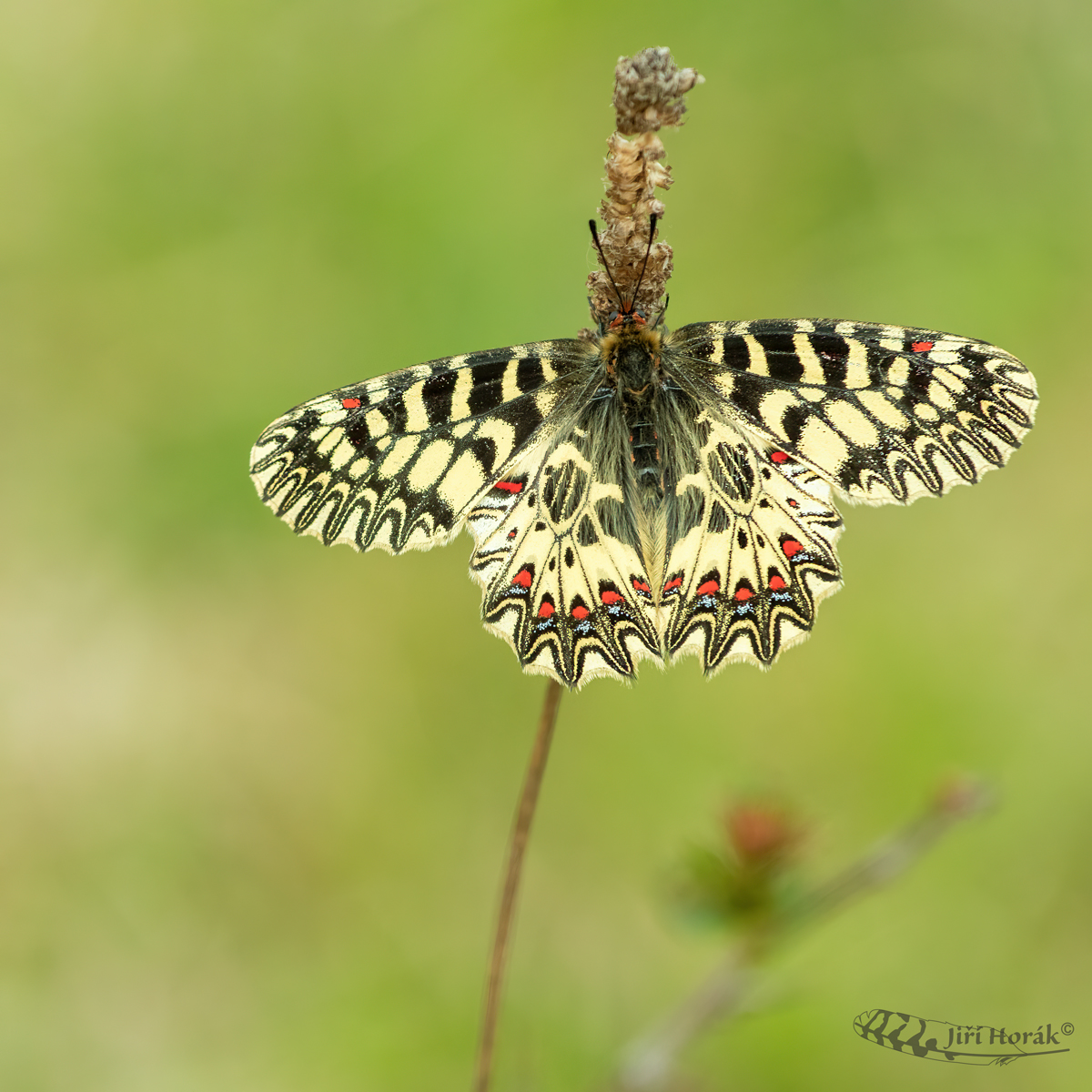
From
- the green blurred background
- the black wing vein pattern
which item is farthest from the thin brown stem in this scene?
the green blurred background

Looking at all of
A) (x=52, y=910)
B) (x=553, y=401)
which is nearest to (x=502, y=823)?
(x=52, y=910)

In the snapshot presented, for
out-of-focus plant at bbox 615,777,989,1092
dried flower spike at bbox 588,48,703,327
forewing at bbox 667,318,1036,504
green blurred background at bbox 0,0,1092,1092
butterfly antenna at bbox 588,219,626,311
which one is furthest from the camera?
green blurred background at bbox 0,0,1092,1092

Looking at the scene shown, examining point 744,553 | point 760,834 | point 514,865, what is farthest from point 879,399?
point 514,865

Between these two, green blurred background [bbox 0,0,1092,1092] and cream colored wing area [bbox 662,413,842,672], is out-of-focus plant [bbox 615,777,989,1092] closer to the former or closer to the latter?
cream colored wing area [bbox 662,413,842,672]

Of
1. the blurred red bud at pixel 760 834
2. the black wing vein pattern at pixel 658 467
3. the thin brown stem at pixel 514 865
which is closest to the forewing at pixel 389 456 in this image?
the black wing vein pattern at pixel 658 467

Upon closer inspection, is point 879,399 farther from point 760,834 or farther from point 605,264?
point 760,834

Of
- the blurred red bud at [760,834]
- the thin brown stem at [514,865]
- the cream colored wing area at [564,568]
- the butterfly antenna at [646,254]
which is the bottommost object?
the thin brown stem at [514,865]

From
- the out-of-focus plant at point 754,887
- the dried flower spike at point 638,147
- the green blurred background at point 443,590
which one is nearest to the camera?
the dried flower spike at point 638,147

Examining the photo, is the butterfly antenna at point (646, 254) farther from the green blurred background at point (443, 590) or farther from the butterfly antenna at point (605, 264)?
the green blurred background at point (443, 590)
